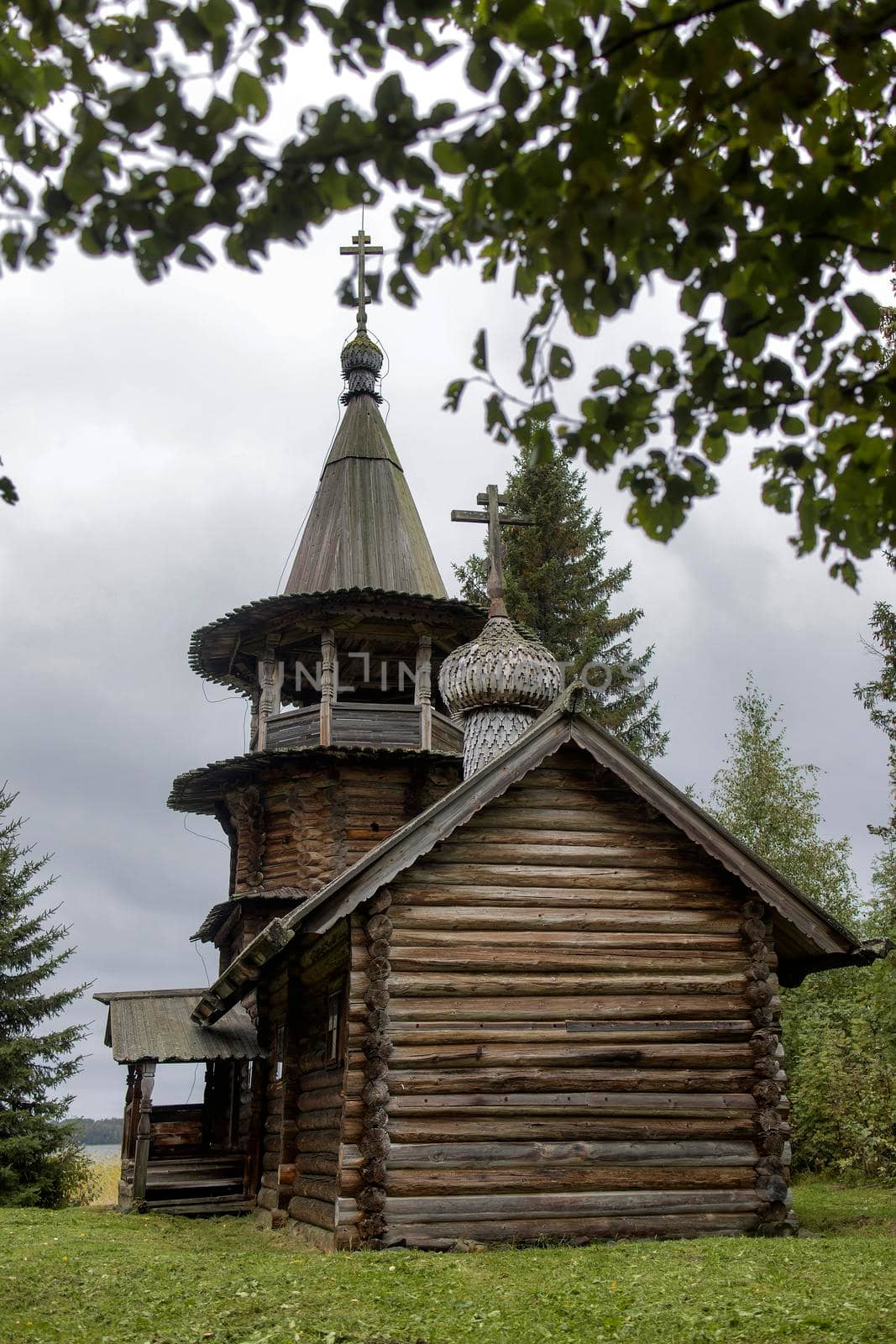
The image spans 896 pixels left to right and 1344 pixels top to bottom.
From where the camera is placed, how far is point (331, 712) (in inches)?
953

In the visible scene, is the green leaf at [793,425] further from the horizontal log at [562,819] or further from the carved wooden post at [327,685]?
the carved wooden post at [327,685]

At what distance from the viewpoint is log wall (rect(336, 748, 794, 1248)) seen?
1327 cm

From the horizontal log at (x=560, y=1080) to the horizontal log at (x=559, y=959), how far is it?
3.61 ft

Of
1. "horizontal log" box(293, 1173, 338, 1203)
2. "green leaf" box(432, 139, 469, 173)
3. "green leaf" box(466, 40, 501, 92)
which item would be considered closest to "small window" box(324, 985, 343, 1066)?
"horizontal log" box(293, 1173, 338, 1203)

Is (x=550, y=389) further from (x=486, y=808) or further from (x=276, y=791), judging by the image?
(x=276, y=791)

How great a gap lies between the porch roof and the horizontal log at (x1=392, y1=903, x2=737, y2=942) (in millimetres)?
7719

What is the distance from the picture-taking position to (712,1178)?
1395cm

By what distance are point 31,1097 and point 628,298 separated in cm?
2581

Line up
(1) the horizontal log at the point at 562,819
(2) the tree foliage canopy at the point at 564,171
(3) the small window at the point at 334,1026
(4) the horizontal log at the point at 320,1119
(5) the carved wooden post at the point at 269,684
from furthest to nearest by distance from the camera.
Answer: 1. (5) the carved wooden post at the point at 269,684
2. (3) the small window at the point at 334,1026
3. (1) the horizontal log at the point at 562,819
4. (4) the horizontal log at the point at 320,1119
5. (2) the tree foliage canopy at the point at 564,171

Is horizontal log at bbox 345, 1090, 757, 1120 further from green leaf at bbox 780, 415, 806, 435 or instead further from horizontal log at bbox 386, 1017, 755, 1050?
green leaf at bbox 780, 415, 806, 435

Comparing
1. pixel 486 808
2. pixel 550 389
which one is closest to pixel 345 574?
pixel 486 808

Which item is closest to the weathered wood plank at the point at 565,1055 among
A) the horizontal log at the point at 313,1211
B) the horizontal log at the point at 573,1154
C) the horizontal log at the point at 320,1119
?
the horizontal log at the point at 573,1154

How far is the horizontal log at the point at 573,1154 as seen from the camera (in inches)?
519

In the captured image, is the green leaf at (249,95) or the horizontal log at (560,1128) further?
the horizontal log at (560,1128)
